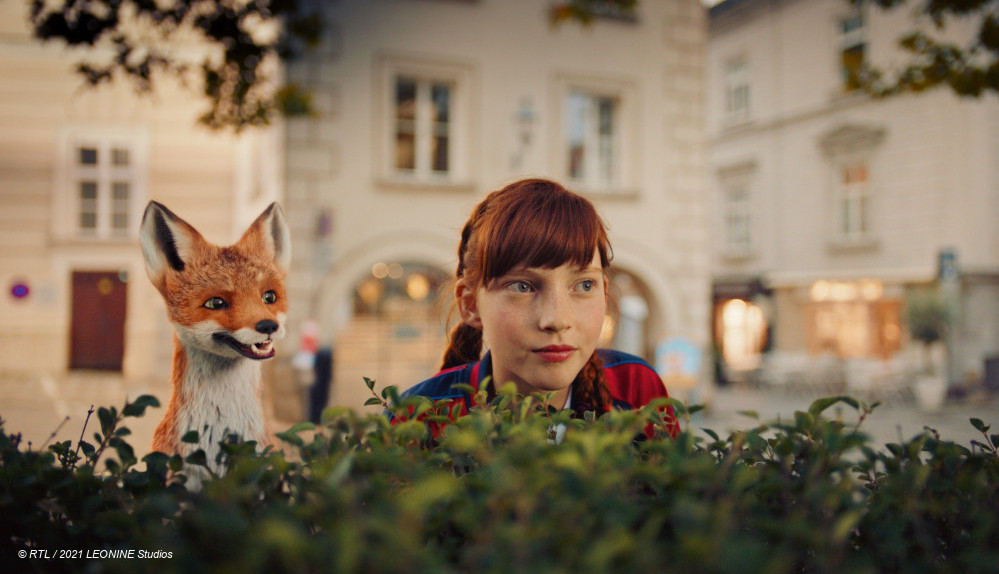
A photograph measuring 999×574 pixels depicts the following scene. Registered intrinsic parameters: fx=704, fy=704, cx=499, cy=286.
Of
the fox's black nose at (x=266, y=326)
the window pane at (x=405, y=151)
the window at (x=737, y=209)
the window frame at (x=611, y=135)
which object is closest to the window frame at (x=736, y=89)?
the window at (x=737, y=209)

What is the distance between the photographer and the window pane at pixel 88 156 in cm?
1358

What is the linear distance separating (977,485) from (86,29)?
18.0 ft

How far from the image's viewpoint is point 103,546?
1.12 metres

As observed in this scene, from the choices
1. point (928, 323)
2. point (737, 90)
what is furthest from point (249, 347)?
point (737, 90)

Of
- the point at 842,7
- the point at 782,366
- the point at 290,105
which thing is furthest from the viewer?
the point at 842,7

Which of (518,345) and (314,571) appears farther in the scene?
(518,345)

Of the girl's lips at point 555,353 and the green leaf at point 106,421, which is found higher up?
the girl's lips at point 555,353

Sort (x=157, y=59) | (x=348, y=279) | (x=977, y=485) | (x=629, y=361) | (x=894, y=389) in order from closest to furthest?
(x=977, y=485) → (x=629, y=361) → (x=157, y=59) → (x=348, y=279) → (x=894, y=389)

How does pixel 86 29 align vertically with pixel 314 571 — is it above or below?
above

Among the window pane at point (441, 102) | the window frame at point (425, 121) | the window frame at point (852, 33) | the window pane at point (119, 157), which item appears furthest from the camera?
the window frame at point (852, 33)

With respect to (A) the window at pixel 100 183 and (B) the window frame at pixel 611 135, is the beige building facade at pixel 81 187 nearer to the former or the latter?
(A) the window at pixel 100 183

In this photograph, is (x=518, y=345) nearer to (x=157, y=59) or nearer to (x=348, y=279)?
(x=157, y=59)

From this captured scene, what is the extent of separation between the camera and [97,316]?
1372cm

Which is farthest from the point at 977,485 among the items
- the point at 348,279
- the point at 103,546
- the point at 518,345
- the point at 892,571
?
Result: the point at 348,279
